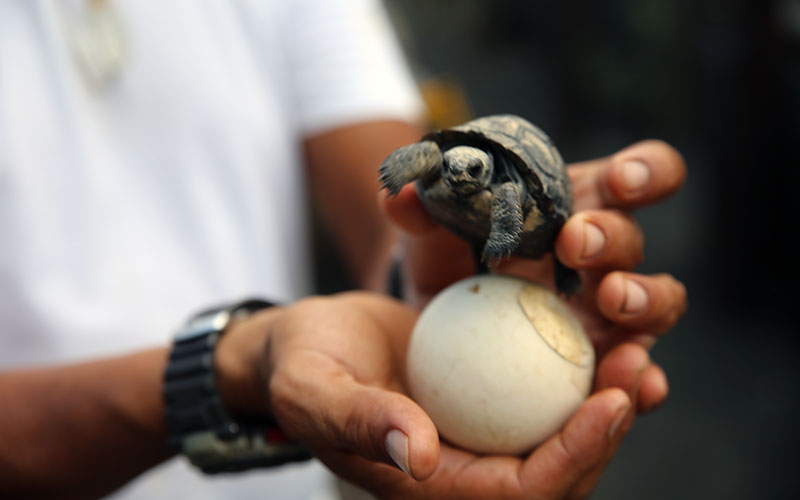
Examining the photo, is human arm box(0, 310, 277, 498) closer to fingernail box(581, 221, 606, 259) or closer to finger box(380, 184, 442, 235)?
finger box(380, 184, 442, 235)

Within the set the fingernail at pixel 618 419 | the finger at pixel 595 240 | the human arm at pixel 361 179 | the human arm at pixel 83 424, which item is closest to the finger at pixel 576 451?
the fingernail at pixel 618 419

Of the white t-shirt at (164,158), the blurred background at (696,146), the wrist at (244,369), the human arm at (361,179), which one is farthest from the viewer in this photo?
the blurred background at (696,146)

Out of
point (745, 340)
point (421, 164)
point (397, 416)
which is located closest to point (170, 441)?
point (397, 416)

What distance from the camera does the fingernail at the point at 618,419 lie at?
34.6 inches

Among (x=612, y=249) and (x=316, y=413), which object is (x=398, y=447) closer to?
(x=316, y=413)

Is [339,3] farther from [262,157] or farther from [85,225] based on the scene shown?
[85,225]

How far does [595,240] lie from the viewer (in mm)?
992

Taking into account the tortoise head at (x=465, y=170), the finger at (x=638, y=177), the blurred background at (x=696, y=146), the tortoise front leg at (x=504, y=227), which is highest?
the tortoise head at (x=465, y=170)

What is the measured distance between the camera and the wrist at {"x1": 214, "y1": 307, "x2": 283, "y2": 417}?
3.45 feet

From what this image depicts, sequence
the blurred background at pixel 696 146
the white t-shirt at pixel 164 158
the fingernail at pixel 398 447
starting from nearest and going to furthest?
the fingernail at pixel 398 447 < the white t-shirt at pixel 164 158 < the blurred background at pixel 696 146

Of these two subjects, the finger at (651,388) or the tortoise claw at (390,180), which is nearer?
the tortoise claw at (390,180)

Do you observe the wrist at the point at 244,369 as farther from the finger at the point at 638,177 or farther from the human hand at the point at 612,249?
the finger at the point at 638,177

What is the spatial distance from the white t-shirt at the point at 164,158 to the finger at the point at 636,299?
83cm

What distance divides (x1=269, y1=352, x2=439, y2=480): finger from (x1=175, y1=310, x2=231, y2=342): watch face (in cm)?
29
